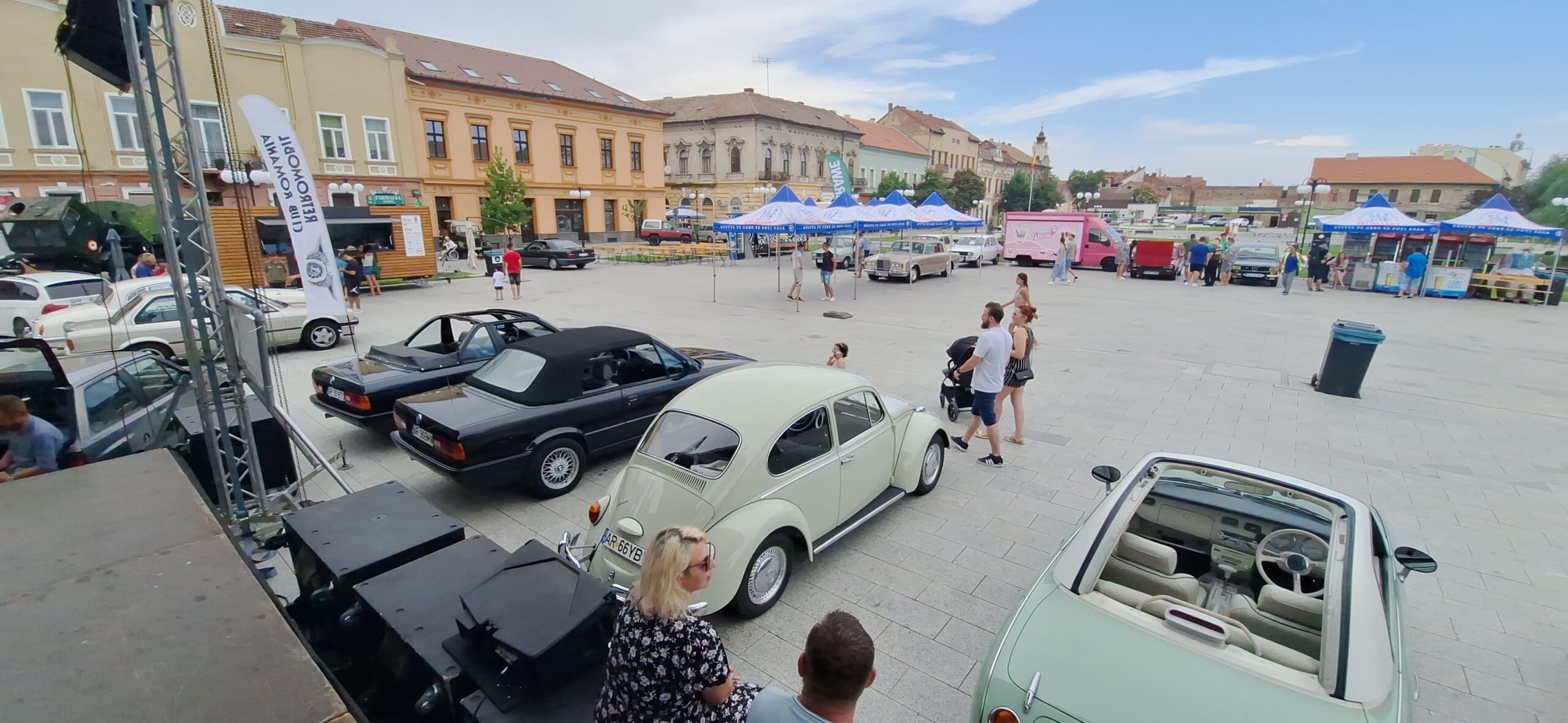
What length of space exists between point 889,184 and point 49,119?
197 feet

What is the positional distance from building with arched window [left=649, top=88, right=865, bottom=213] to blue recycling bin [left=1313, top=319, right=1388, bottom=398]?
4542 centimetres

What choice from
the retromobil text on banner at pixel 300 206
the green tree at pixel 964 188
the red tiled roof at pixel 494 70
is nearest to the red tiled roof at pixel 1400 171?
the green tree at pixel 964 188

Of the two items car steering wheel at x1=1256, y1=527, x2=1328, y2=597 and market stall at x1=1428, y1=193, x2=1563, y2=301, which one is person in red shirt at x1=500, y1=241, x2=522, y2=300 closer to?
car steering wheel at x1=1256, y1=527, x2=1328, y2=597

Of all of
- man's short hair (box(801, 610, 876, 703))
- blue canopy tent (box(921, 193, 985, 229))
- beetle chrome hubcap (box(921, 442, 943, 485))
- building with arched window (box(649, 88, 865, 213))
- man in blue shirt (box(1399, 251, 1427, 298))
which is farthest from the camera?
building with arched window (box(649, 88, 865, 213))

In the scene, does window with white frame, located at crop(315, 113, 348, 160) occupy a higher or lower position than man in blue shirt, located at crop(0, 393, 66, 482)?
higher

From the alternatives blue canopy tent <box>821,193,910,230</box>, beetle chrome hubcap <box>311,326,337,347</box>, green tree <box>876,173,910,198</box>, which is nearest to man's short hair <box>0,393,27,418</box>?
beetle chrome hubcap <box>311,326,337,347</box>

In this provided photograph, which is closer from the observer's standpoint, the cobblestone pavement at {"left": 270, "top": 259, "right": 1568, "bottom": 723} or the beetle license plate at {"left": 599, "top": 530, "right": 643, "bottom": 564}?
the beetle license plate at {"left": 599, "top": 530, "right": 643, "bottom": 564}

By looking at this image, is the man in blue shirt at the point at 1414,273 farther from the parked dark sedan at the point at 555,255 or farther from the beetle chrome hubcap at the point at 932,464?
the parked dark sedan at the point at 555,255

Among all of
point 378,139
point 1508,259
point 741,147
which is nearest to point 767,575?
point 1508,259

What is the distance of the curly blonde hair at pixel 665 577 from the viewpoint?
2285 mm

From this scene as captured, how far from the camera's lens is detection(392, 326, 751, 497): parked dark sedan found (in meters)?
5.55

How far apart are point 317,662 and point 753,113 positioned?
56.5 meters

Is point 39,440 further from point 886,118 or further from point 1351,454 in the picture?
point 886,118

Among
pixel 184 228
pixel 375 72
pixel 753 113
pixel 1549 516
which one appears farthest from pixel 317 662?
pixel 753 113
